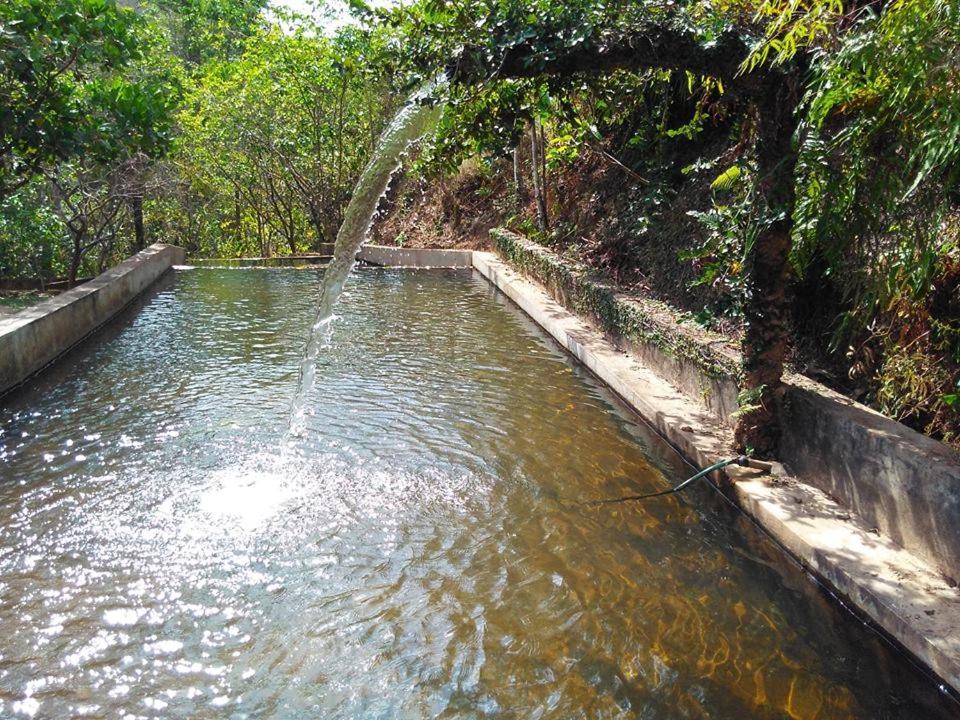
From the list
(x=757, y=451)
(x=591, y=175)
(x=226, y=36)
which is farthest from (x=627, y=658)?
(x=226, y=36)

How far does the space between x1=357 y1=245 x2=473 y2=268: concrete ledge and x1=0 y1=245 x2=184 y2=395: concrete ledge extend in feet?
21.6

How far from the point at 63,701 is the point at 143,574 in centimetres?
99

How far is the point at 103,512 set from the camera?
486 cm

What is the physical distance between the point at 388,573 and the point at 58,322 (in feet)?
20.6

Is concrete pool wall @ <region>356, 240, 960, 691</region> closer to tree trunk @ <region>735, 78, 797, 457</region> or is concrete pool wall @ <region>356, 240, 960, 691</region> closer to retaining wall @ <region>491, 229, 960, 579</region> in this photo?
retaining wall @ <region>491, 229, 960, 579</region>

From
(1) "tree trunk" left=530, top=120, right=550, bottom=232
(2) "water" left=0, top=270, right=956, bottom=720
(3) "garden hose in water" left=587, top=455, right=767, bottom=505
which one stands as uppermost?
(1) "tree trunk" left=530, top=120, right=550, bottom=232

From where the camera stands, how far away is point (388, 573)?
4230mm

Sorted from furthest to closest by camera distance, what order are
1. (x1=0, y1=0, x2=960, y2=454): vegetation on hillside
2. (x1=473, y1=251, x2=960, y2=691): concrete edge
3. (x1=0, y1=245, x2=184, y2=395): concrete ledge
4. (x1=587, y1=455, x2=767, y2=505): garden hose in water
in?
(x1=0, y1=245, x2=184, y2=395): concrete ledge < (x1=587, y1=455, x2=767, y2=505): garden hose in water < (x1=0, y1=0, x2=960, y2=454): vegetation on hillside < (x1=473, y1=251, x2=960, y2=691): concrete edge

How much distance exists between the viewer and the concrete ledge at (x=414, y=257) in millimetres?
17062

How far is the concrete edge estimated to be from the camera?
3.48m

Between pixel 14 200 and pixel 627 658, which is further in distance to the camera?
pixel 14 200

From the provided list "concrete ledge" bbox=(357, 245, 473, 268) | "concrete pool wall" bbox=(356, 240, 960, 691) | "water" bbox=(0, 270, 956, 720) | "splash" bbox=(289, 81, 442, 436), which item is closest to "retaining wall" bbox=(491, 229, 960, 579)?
"concrete pool wall" bbox=(356, 240, 960, 691)

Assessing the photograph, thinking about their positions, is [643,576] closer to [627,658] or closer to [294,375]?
[627,658]

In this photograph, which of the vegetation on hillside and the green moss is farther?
the green moss
